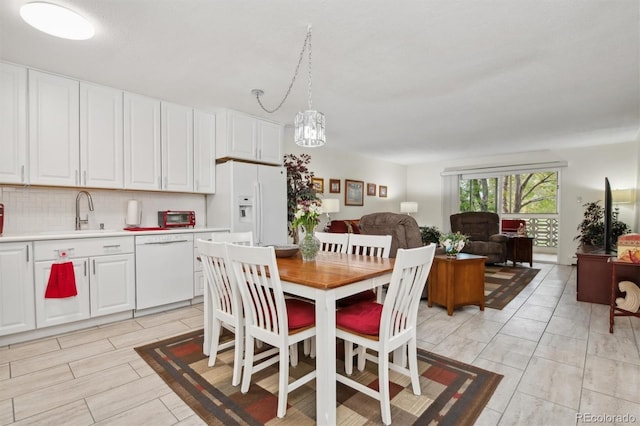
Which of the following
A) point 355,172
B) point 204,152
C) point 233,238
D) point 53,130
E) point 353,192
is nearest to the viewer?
point 233,238

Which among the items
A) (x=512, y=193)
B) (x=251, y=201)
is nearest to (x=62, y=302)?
(x=251, y=201)

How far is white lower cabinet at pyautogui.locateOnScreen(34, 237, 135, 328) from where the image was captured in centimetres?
272

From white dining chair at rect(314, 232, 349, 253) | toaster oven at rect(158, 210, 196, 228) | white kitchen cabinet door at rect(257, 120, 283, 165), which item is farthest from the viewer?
white kitchen cabinet door at rect(257, 120, 283, 165)

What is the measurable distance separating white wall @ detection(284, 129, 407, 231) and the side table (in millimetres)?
2762

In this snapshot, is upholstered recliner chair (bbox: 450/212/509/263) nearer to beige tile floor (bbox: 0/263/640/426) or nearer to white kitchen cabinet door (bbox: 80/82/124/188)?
beige tile floor (bbox: 0/263/640/426)

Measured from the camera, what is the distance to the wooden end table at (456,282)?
3.30 m

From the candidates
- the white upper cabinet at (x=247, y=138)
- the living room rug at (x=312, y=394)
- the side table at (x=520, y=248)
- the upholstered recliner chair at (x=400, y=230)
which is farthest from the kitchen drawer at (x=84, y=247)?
the side table at (x=520, y=248)

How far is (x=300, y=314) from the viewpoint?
1876 mm

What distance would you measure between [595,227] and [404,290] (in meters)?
5.51

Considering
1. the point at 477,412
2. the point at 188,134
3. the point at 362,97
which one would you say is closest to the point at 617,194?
the point at 362,97

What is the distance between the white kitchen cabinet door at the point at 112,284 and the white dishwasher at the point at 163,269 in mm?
70

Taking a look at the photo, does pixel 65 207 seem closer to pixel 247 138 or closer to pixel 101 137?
pixel 101 137

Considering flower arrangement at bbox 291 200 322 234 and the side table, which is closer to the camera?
flower arrangement at bbox 291 200 322 234

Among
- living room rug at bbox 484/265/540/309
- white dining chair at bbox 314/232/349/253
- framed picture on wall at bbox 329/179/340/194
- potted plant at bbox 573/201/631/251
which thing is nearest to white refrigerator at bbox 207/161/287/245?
white dining chair at bbox 314/232/349/253
